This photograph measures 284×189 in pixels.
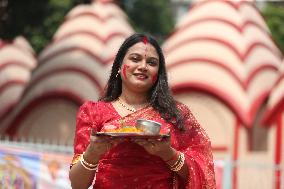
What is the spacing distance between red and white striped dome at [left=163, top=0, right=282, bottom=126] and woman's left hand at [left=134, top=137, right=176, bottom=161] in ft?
30.1

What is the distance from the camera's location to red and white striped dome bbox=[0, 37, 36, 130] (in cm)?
1445

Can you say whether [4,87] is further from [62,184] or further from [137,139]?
[137,139]

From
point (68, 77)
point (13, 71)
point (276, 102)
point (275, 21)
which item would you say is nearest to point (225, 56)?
point (276, 102)

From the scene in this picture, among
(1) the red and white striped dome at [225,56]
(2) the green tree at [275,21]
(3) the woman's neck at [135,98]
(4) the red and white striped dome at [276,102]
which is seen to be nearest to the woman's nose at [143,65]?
(3) the woman's neck at [135,98]

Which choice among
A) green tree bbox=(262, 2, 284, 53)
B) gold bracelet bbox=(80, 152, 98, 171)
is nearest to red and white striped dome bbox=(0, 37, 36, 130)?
gold bracelet bbox=(80, 152, 98, 171)

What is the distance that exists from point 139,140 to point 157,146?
0.07 metres

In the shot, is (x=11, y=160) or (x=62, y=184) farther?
(x=62, y=184)

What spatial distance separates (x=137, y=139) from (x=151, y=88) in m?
0.41

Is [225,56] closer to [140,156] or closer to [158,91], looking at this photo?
[158,91]

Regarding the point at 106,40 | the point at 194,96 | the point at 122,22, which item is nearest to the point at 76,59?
the point at 106,40

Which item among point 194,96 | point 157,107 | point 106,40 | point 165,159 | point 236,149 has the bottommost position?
point 165,159

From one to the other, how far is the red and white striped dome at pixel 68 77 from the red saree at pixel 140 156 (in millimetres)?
9712

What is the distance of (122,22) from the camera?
14305 mm

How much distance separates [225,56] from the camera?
39.7ft
